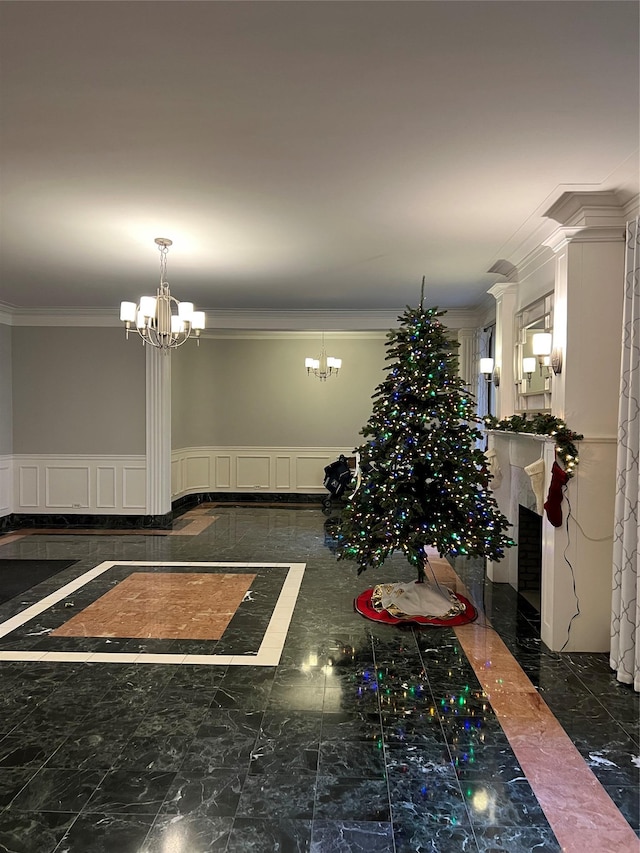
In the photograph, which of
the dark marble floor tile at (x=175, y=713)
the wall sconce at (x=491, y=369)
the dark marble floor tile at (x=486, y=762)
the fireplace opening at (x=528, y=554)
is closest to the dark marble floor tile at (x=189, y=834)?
the dark marble floor tile at (x=175, y=713)

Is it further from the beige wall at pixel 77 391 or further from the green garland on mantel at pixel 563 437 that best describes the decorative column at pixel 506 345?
the beige wall at pixel 77 391

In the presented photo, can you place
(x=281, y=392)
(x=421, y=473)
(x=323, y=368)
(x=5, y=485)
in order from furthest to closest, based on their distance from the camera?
(x=281, y=392)
(x=323, y=368)
(x=5, y=485)
(x=421, y=473)

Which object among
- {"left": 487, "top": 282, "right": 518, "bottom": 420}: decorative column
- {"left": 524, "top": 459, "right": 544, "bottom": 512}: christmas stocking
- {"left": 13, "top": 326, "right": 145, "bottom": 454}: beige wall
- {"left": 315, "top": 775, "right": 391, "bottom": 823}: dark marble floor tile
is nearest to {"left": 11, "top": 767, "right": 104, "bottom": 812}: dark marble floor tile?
{"left": 315, "top": 775, "right": 391, "bottom": 823}: dark marble floor tile

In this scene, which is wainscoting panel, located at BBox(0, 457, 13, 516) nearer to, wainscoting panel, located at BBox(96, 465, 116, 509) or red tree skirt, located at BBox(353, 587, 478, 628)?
wainscoting panel, located at BBox(96, 465, 116, 509)

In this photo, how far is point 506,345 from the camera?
5.28 metres

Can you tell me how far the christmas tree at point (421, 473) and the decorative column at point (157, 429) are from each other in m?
4.28

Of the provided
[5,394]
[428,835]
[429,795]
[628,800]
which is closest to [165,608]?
[429,795]

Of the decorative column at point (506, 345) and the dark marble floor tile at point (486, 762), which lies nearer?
the dark marble floor tile at point (486, 762)

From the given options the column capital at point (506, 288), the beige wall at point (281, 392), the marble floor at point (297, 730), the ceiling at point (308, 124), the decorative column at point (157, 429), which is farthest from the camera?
the beige wall at point (281, 392)

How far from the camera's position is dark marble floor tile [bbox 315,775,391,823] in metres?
2.21

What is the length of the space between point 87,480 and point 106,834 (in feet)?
21.1

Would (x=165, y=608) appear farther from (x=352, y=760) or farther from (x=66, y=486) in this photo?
(x=66, y=486)

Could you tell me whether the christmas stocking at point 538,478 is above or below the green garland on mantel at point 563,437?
below

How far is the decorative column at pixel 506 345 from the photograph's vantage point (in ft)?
17.3
